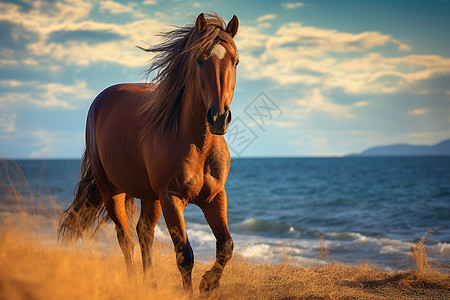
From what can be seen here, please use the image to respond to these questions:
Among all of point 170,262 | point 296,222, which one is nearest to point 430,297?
point 170,262

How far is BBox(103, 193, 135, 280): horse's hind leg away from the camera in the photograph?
4039mm

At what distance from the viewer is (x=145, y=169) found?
138 inches

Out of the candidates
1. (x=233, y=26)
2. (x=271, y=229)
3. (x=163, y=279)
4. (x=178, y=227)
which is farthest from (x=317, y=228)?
(x=233, y=26)

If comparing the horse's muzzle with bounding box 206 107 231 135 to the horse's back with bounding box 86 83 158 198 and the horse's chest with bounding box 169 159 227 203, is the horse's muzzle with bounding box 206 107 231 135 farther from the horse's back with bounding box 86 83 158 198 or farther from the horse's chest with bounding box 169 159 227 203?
the horse's back with bounding box 86 83 158 198

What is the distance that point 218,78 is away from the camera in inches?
108

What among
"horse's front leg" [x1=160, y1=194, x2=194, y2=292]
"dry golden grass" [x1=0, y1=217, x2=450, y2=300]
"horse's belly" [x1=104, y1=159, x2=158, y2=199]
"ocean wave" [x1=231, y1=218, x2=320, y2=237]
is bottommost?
"ocean wave" [x1=231, y1=218, x2=320, y2=237]

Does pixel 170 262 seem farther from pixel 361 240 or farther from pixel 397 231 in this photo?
pixel 397 231

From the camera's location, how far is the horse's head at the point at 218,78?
261 centimetres

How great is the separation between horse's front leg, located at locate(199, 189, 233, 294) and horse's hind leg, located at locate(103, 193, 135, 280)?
3.57 feet

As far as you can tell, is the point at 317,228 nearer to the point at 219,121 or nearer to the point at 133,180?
the point at 133,180

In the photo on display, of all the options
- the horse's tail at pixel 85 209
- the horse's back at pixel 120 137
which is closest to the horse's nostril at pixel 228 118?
the horse's back at pixel 120 137

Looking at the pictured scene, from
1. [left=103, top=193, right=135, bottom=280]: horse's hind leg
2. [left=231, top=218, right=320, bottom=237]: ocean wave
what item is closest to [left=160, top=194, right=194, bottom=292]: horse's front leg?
[left=103, top=193, right=135, bottom=280]: horse's hind leg

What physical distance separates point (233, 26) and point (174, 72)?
654 millimetres

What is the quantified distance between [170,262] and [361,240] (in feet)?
22.8
